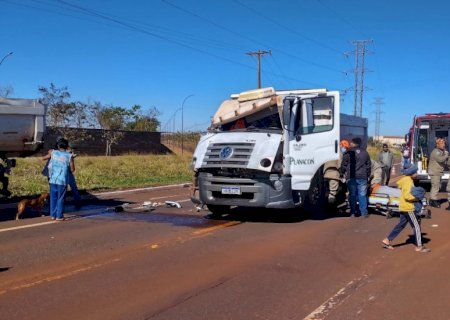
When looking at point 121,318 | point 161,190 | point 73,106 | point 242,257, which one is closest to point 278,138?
point 242,257

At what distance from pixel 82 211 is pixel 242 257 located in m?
6.12

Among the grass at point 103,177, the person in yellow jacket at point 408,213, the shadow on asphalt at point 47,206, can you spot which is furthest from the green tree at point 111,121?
the person in yellow jacket at point 408,213

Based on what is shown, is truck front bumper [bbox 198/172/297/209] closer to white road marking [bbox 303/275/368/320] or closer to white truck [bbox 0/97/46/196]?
white road marking [bbox 303/275/368/320]

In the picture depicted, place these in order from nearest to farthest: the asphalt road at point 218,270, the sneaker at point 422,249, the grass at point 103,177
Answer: the asphalt road at point 218,270, the sneaker at point 422,249, the grass at point 103,177

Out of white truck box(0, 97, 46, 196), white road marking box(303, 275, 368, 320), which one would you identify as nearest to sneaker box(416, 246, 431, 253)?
white road marking box(303, 275, 368, 320)

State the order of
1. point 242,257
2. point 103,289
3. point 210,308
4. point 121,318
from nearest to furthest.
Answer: point 121,318
point 210,308
point 103,289
point 242,257

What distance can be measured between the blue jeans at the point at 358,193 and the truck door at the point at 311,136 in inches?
31.6

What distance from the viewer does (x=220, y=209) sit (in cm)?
1134

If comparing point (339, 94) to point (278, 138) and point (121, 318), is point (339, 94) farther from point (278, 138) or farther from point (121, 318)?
point (121, 318)

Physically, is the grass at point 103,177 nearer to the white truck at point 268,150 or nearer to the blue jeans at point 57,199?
the blue jeans at point 57,199

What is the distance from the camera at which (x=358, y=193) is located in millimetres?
11352

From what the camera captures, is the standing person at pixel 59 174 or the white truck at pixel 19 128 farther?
the white truck at pixel 19 128

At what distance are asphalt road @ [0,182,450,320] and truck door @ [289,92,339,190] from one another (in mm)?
1090

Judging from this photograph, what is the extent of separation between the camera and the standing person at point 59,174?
10.3 meters
